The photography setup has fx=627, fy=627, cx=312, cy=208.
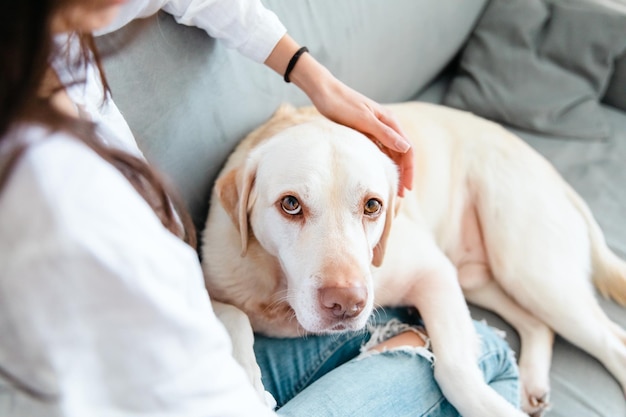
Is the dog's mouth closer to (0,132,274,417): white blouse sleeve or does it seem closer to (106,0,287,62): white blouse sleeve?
(0,132,274,417): white blouse sleeve

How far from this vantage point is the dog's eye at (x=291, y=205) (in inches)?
45.0

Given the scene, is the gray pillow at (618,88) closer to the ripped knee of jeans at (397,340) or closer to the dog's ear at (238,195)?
the ripped knee of jeans at (397,340)

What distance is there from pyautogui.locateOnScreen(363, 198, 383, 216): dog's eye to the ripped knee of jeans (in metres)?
0.28

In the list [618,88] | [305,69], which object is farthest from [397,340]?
[618,88]

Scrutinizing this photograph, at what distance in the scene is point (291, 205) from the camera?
→ 115 centimetres

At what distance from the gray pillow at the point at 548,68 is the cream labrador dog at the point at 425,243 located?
0.35 m

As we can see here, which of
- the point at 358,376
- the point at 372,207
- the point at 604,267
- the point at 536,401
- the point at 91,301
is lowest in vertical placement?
the point at 536,401

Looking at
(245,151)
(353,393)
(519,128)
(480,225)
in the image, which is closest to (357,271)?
(353,393)

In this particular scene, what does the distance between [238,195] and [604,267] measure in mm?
983

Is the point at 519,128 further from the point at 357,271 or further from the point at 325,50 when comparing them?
the point at 357,271

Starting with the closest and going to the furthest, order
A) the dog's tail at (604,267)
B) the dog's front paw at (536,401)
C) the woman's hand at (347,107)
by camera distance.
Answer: the woman's hand at (347,107), the dog's front paw at (536,401), the dog's tail at (604,267)

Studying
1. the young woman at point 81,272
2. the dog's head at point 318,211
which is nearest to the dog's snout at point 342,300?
the dog's head at point 318,211

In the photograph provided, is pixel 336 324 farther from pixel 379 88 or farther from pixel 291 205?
pixel 379 88

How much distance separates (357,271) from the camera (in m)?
1.08
